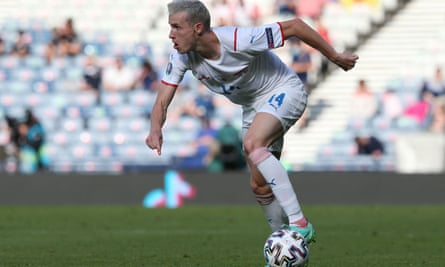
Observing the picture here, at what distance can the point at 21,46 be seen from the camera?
25422 mm

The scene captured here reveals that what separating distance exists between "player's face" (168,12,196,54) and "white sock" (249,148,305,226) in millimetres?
954

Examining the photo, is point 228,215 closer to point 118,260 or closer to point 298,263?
point 118,260

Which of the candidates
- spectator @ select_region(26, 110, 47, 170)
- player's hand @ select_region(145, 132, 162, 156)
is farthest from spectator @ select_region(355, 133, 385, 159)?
player's hand @ select_region(145, 132, 162, 156)

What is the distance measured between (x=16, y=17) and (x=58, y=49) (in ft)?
9.08

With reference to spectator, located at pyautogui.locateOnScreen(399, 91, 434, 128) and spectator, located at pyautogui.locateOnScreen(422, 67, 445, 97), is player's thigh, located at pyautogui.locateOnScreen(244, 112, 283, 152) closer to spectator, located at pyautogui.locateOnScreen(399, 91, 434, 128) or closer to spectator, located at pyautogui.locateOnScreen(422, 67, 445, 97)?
spectator, located at pyautogui.locateOnScreen(399, 91, 434, 128)

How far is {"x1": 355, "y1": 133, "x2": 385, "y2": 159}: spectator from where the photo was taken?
2130cm

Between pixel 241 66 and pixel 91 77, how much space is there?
15.7 meters

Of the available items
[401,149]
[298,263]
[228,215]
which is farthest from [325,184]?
[298,263]

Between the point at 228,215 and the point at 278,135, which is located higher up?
the point at 278,135

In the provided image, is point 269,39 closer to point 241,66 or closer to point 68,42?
point 241,66

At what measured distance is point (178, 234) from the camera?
45.1 feet

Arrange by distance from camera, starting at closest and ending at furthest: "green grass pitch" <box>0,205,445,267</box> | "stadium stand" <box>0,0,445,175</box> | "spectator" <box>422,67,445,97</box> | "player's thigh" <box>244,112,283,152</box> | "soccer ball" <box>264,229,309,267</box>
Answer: "soccer ball" <box>264,229,309,267</box> → "player's thigh" <box>244,112,283,152</box> → "green grass pitch" <box>0,205,445,267</box> → "spectator" <box>422,67,445,97</box> → "stadium stand" <box>0,0,445,175</box>

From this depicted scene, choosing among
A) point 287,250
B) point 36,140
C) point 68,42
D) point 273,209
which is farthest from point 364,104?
point 287,250

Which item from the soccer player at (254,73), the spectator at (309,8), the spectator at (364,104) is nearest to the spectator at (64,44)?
the spectator at (309,8)
